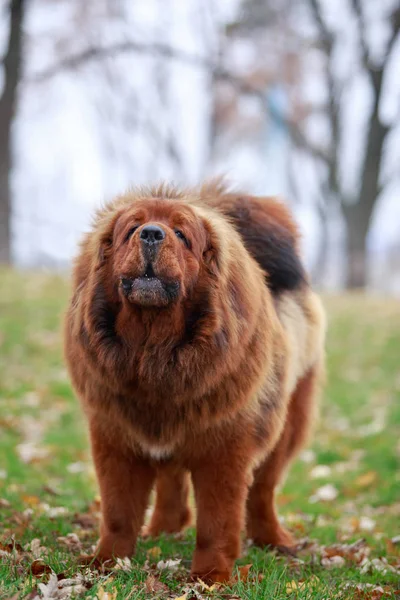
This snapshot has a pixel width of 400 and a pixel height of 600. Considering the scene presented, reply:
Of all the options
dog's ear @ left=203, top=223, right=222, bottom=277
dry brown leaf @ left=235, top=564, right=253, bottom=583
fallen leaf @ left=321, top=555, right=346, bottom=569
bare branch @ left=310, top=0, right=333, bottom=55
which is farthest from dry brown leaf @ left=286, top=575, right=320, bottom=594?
bare branch @ left=310, top=0, right=333, bottom=55

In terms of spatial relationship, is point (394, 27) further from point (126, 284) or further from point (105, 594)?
point (105, 594)

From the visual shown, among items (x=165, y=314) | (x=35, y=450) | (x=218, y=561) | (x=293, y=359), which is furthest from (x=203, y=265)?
(x=35, y=450)

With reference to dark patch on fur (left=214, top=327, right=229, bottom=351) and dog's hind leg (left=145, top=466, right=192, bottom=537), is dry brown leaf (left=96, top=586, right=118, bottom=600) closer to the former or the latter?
dark patch on fur (left=214, top=327, right=229, bottom=351)

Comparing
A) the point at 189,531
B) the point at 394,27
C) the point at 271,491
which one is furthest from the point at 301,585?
the point at 394,27

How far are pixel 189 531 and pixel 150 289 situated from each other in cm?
234

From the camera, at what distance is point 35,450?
784cm

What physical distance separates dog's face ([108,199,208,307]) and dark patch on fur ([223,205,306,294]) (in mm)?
778

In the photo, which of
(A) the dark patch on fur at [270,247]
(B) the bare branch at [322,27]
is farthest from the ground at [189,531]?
(B) the bare branch at [322,27]

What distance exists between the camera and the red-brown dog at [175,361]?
3.66 m

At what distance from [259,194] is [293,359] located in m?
1.32

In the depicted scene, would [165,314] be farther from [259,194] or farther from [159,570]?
[259,194]

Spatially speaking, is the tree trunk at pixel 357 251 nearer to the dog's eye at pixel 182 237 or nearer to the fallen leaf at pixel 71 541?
the fallen leaf at pixel 71 541


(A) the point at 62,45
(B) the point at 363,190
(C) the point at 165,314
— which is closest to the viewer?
(C) the point at 165,314

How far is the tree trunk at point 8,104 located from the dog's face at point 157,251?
45.5ft
